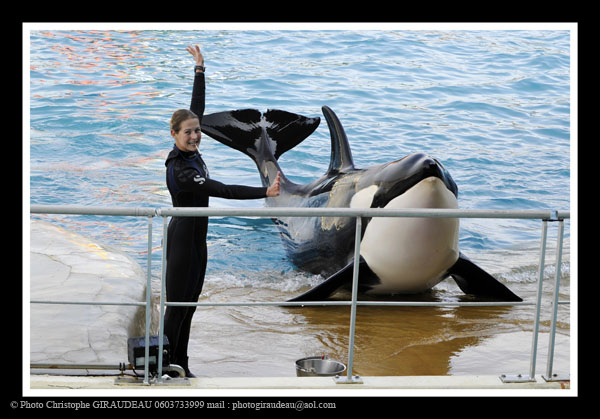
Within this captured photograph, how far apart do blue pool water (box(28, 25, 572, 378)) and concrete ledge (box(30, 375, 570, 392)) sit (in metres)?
6.63

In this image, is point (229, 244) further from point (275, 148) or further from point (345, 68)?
point (345, 68)

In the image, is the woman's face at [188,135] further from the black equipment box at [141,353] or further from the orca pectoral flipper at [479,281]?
the orca pectoral flipper at [479,281]

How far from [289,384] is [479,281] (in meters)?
3.95

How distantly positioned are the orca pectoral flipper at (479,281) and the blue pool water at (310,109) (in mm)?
3362

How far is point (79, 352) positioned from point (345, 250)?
12.1 feet

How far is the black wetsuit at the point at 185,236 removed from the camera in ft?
15.6

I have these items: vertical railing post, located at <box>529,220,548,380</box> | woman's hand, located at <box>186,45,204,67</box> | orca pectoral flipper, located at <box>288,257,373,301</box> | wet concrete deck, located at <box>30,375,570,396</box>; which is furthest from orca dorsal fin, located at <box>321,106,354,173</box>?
wet concrete deck, located at <box>30,375,570,396</box>

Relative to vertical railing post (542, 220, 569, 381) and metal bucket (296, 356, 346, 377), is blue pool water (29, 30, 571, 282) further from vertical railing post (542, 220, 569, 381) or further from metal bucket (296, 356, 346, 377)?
vertical railing post (542, 220, 569, 381)

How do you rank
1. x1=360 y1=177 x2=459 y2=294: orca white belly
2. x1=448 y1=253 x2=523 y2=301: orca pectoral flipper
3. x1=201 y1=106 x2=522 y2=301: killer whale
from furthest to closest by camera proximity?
x1=448 y1=253 x2=523 y2=301: orca pectoral flipper, x1=201 y1=106 x2=522 y2=301: killer whale, x1=360 y1=177 x2=459 y2=294: orca white belly

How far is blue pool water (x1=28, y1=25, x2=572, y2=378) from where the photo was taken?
50.2ft

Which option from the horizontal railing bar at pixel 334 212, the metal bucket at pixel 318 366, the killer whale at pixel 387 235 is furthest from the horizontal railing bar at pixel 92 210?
the killer whale at pixel 387 235

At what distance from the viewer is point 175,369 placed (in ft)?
15.1

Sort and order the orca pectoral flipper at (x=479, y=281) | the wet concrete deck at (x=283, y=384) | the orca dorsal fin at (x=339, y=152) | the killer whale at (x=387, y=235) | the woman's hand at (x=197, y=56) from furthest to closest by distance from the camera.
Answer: the orca dorsal fin at (x=339, y=152) → the orca pectoral flipper at (x=479, y=281) → the killer whale at (x=387, y=235) → the woman's hand at (x=197, y=56) → the wet concrete deck at (x=283, y=384)

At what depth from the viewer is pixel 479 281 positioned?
785 cm
